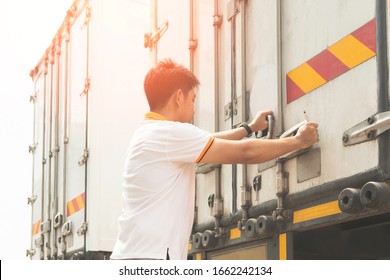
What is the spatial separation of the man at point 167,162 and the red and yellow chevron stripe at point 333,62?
0.25m

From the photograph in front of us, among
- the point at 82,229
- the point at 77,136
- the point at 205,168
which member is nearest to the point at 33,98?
the point at 77,136

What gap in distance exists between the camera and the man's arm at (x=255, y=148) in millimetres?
3254

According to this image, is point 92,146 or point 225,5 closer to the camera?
point 225,5

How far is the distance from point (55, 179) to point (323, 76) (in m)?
5.09

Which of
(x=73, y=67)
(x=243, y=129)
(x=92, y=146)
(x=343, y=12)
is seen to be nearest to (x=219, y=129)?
(x=243, y=129)

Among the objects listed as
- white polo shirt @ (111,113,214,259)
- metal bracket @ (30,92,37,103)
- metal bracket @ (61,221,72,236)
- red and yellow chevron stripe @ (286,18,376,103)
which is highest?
metal bracket @ (30,92,37,103)

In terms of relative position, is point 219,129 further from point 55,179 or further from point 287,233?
point 55,179

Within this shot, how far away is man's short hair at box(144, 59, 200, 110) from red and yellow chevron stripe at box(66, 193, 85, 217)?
3.65 meters

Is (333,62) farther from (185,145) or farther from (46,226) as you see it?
(46,226)

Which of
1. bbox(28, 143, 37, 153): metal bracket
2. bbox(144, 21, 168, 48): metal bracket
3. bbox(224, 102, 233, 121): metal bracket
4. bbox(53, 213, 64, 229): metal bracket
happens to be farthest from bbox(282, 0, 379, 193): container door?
bbox(28, 143, 37, 153): metal bracket

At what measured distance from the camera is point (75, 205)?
7137 mm

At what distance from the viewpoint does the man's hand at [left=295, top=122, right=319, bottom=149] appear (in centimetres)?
331

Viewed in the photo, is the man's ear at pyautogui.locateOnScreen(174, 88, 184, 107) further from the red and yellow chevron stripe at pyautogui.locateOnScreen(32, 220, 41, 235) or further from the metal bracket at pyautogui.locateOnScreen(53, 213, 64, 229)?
the red and yellow chevron stripe at pyautogui.locateOnScreen(32, 220, 41, 235)
